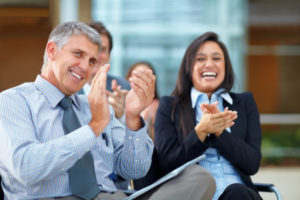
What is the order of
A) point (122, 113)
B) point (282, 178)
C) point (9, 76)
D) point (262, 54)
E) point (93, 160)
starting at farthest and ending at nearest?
point (9, 76) < point (262, 54) < point (282, 178) < point (122, 113) < point (93, 160)

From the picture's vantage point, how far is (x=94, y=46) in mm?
2141

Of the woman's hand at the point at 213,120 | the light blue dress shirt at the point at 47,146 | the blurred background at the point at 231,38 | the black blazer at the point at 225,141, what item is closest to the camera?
the light blue dress shirt at the point at 47,146

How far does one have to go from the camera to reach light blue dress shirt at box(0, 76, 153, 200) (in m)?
1.72

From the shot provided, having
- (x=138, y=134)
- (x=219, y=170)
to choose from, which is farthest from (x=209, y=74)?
(x=138, y=134)

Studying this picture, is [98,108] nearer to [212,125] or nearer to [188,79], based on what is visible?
[212,125]

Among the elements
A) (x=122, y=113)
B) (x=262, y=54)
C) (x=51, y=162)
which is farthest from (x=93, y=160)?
(x=262, y=54)

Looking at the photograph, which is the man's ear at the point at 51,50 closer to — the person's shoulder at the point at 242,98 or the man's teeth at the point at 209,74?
the man's teeth at the point at 209,74

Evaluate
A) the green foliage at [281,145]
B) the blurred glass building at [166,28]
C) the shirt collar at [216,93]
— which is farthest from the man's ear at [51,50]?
the green foliage at [281,145]

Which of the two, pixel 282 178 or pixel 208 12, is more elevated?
pixel 208 12

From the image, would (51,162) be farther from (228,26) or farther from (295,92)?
(295,92)

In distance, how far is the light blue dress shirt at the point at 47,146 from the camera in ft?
5.64

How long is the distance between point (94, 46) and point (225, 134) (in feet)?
3.09

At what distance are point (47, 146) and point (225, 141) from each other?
1157 mm

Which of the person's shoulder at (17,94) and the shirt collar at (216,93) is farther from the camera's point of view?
the shirt collar at (216,93)
